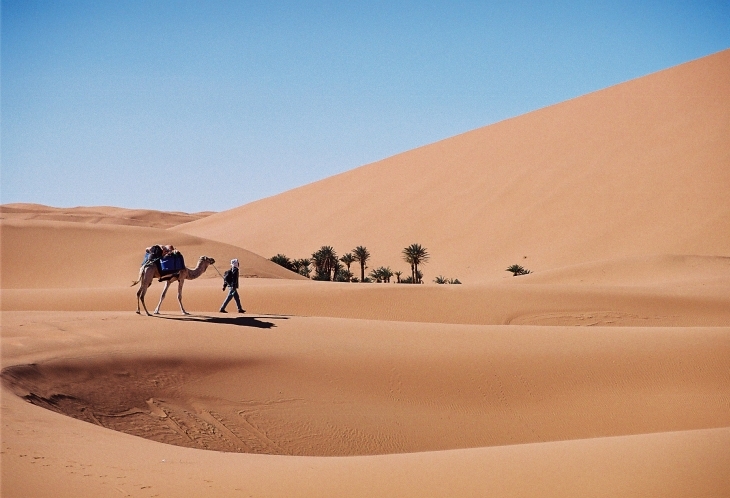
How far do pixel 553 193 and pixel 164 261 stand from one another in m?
49.6

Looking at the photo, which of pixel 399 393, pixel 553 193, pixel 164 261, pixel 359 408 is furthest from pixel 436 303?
pixel 553 193

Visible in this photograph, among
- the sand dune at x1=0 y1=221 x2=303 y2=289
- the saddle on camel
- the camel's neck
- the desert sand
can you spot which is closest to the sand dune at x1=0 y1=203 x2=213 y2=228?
the sand dune at x1=0 y1=221 x2=303 y2=289

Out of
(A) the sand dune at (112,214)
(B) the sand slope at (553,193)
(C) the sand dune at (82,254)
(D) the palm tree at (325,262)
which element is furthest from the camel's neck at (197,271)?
(A) the sand dune at (112,214)

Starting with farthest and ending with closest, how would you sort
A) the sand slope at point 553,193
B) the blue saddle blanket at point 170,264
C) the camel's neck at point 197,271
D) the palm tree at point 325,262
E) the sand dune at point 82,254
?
the sand slope at point 553,193 → the palm tree at point 325,262 → the sand dune at point 82,254 → the camel's neck at point 197,271 → the blue saddle blanket at point 170,264

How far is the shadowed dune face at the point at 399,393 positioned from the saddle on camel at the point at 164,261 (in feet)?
12.6

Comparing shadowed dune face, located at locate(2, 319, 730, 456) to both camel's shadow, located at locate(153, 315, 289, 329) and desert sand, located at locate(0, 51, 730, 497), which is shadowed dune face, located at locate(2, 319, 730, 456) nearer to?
desert sand, located at locate(0, 51, 730, 497)

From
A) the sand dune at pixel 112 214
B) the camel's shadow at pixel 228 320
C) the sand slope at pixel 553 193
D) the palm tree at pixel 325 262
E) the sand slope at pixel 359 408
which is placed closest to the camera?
the sand slope at pixel 359 408

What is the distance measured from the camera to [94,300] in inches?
869

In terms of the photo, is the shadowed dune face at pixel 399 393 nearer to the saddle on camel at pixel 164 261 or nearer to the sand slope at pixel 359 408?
the sand slope at pixel 359 408

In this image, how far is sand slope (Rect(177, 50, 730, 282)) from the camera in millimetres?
50938

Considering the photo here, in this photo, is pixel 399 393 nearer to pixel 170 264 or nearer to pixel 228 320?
pixel 228 320

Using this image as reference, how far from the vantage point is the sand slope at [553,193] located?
50.9 m

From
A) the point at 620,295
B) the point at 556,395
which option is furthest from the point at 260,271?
the point at 556,395

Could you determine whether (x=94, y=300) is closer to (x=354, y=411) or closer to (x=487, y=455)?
(x=354, y=411)
